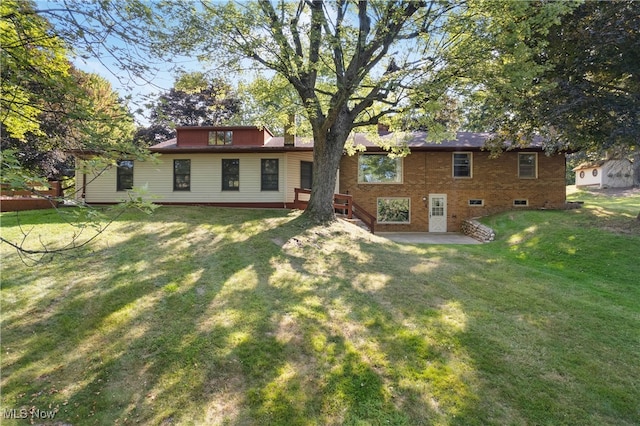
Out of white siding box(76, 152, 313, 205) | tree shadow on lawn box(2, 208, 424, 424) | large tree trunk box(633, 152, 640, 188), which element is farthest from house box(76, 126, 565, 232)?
large tree trunk box(633, 152, 640, 188)

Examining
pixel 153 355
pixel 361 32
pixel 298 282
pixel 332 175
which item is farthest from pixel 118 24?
pixel 332 175

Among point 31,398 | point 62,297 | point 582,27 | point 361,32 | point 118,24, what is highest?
point 582,27

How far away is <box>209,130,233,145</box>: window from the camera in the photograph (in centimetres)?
1503

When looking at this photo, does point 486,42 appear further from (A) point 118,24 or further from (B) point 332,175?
(A) point 118,24

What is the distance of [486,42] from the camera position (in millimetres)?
7805

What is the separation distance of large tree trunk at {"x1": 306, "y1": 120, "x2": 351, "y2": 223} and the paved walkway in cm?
383

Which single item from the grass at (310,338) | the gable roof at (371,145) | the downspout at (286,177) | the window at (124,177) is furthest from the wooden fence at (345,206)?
the window at (124,177)

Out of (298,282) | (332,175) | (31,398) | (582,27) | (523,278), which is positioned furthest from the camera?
(332,175)

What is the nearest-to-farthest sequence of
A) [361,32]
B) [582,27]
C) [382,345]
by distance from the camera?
1. [382,345]
2. [361,32]
3. [582,27]

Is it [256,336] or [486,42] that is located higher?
[486,42]

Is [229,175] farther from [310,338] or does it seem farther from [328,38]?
[310,338]

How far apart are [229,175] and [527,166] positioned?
47.8 feet

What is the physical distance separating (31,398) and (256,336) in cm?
240

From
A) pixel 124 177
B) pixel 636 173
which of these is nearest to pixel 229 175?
pixel 124 177
